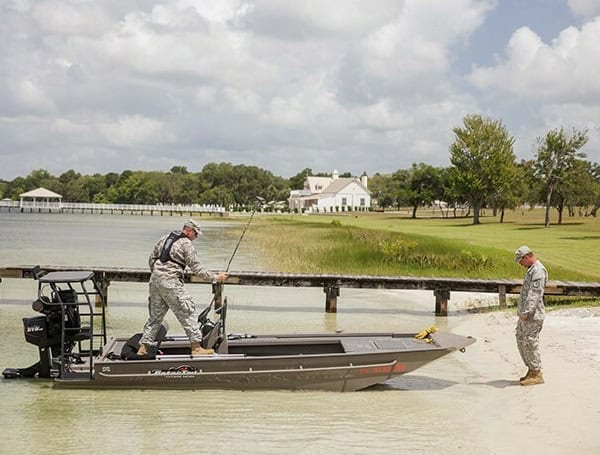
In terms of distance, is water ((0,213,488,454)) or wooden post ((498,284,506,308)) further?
wooden post ((498,284,506,308))

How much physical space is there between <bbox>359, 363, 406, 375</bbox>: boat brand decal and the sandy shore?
40.0 inches

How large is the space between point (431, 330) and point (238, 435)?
3.67 metres

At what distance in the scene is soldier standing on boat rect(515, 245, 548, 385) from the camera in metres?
10.2

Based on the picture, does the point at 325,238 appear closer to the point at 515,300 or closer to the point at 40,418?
the point at 515,300

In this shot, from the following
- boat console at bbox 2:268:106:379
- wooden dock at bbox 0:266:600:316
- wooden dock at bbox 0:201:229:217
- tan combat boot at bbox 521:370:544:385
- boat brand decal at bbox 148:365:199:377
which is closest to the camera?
boat console at bbox 2:268:106:379

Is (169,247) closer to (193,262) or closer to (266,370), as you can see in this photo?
(193,262)

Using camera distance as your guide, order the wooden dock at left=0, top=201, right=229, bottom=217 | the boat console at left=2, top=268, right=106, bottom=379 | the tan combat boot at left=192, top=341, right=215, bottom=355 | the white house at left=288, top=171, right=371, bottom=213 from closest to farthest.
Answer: the boat console at left=2, top=268, right=106, bottom=379, the tan combat boot at left=192, top=341, right=215, bottom=355, the white house at left=288, top=171, right=371, bottom=213, the wooden dock at left=0, top=201, right=229, bottom=217

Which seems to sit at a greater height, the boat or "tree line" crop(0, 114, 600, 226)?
"tree line" crop(0, 114, 600, 226)

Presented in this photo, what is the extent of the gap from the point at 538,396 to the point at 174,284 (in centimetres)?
536

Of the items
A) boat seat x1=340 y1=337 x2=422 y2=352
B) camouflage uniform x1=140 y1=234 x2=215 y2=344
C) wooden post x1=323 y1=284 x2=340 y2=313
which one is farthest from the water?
wooden post x1=323 y1=284 x2=340 y2=313

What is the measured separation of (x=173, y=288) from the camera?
34.3 feet

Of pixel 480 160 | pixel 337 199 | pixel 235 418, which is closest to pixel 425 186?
pixel 480 160

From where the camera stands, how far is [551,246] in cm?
3922

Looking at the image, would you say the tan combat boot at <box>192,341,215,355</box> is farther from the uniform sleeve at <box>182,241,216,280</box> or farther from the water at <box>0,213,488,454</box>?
the uniform sleeve at <box>182,241,216,280</box>
